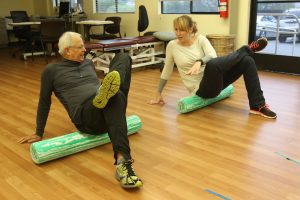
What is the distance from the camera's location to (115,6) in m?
7.46

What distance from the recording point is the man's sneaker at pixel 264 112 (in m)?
2.83

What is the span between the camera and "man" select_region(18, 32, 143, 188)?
5.81 ft

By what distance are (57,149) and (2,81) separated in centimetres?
308

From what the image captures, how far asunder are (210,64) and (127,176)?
1.34 meters

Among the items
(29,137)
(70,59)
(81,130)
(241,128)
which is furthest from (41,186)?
(241,128)

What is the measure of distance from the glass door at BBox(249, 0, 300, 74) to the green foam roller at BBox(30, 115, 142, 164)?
341 centimetres

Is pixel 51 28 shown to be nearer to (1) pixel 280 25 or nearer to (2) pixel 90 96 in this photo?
(1) pixel 280 25

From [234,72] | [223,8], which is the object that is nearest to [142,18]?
[223,8]

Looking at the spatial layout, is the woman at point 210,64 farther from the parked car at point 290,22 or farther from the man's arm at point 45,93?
the parked car at point 290,22

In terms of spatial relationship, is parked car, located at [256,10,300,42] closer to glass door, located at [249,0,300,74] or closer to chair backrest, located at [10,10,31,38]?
glass door, located at [249,0,300,74]

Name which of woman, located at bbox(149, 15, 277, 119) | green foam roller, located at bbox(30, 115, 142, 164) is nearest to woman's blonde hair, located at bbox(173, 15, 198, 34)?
woman, located at bbox(149, 15, 277, 119)

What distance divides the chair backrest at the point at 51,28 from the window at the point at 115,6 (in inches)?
55.7

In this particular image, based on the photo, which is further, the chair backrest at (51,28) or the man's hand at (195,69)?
the chair backrest at (51,28)

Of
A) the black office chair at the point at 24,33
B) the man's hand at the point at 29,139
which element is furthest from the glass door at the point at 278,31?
the black office chair at the point at 24,33
